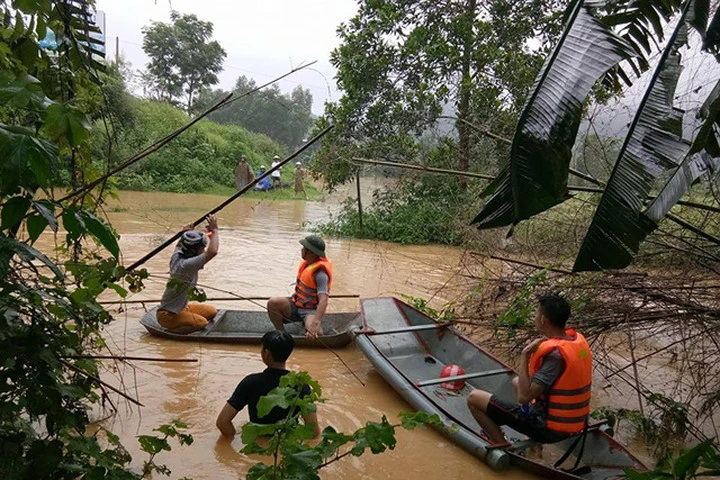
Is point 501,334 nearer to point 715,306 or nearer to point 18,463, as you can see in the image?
point 715,306

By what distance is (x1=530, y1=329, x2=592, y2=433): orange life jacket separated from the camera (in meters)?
3.74

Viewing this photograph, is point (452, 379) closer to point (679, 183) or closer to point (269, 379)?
point (269, 379)

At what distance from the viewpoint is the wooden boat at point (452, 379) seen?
393cm

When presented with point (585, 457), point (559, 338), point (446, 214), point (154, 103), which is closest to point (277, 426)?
point (559, 338)

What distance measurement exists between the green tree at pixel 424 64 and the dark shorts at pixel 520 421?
10204mm

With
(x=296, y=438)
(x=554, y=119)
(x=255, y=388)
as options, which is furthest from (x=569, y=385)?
(x=554, y=119)

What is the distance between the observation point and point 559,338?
12.5 ft

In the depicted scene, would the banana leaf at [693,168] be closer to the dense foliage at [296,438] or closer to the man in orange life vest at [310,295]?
the dense foliage at [296,438]

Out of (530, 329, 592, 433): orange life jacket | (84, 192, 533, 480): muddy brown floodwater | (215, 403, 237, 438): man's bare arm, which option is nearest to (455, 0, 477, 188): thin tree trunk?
(84, 192, 533, 480): muddy brown floodwater

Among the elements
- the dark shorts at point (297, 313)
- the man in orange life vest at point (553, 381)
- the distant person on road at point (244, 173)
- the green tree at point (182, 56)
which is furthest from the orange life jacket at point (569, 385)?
the green tree at point (182, 56)

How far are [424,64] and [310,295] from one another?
10.0 meters

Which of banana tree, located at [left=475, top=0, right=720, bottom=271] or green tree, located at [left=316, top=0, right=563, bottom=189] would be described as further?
green tree, located at [left=316, top=0, right=563, bottom=189]

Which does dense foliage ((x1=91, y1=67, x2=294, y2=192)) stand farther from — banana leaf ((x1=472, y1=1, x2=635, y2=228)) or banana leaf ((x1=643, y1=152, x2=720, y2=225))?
banana leaf ((x1=643, y1=152, x2=720, y2=225))

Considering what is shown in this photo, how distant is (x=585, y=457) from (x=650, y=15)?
302cm
